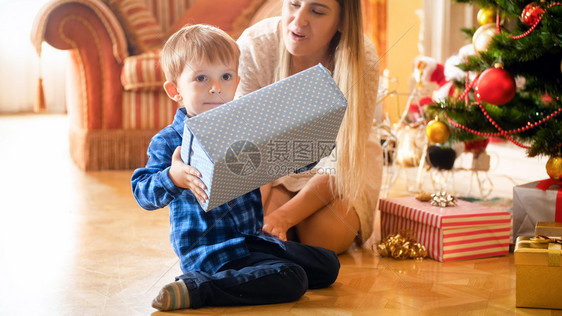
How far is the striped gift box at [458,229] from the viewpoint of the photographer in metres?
1.43

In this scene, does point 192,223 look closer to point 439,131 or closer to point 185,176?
point 185,176

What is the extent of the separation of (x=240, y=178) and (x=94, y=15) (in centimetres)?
182

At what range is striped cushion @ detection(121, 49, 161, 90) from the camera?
2594 mm

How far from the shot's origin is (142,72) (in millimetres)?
2600

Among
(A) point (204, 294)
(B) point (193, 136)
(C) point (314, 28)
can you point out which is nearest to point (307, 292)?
(A) point (204, 294)

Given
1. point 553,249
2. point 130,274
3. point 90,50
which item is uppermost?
point 90,50

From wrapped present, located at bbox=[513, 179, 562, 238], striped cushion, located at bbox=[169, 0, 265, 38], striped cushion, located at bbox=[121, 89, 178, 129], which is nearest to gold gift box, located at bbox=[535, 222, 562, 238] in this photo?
wrapped present, located at bbox=[513, 179, 562, 238]

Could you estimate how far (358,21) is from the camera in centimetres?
136

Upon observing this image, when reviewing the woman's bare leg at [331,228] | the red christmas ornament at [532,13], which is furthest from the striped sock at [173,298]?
the red christmas ornament at [532,13]

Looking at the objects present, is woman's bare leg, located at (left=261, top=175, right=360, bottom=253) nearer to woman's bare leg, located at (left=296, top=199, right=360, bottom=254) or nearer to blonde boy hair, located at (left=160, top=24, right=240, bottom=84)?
woman's bare leg, located at (left=296, top=199, right=360, bottom=254)

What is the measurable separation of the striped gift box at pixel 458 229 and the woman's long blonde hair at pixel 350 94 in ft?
0.51

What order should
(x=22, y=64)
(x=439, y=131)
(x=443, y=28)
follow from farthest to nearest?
(x=22, y=64), (x=443, y=28), (x=439, y=131)

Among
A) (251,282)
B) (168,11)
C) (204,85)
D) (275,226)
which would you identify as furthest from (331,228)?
(168,11)

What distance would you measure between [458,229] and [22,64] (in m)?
3.93
